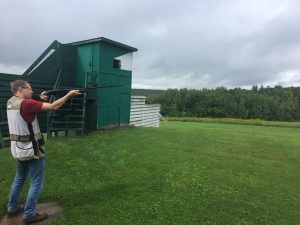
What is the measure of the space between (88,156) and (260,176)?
14.8ft

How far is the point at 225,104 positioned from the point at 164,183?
66.2 metres

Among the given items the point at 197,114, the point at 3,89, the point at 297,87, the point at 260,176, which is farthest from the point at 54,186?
the point at 297,87

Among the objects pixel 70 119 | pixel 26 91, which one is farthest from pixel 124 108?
pixel 26 91

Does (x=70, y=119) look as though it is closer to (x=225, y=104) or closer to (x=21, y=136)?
(x=21, y=136)

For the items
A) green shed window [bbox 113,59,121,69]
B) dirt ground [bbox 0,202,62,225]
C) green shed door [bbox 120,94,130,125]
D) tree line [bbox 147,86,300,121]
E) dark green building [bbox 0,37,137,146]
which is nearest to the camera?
dirt ground [bbox 0,202,62,225]

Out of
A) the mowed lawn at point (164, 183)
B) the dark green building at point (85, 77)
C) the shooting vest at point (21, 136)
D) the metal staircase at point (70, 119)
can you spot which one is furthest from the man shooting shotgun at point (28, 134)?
the dark green building at point (85, 77)

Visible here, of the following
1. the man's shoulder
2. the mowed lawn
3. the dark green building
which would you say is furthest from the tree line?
the man's shoulder

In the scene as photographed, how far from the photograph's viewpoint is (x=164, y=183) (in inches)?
259

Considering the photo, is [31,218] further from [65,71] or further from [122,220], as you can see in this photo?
[65,71]

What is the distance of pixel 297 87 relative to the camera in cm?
9262

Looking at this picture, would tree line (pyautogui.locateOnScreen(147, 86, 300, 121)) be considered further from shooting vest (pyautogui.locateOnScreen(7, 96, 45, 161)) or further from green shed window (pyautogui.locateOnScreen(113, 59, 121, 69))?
shooting vest (pyautogui.locateOnScreen(7, 96, 45, 161))

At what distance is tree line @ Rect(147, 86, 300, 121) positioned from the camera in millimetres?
71125

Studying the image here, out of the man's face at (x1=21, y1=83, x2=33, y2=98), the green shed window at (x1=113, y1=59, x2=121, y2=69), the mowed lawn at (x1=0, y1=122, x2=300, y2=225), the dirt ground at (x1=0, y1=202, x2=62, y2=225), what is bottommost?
the dirt ground at (x1=0, y1=202, x2=62, y2=225)

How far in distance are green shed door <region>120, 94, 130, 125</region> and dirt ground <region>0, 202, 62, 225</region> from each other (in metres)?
8.78
